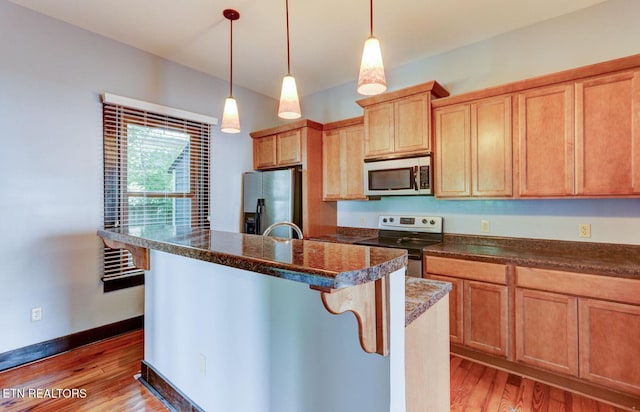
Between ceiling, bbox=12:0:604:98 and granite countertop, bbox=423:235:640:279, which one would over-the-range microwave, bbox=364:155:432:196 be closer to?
granite countertop, bbox=423:235:640:279

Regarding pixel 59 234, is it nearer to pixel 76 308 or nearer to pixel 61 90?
pixel 76 308

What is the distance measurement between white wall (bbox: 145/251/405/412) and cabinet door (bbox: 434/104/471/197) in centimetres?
200

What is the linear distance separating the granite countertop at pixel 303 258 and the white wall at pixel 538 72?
2215mm

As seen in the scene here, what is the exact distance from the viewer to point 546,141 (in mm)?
2250

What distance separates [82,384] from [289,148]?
2.82 metres

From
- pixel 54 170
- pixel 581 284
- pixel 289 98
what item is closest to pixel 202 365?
pixel 289 98

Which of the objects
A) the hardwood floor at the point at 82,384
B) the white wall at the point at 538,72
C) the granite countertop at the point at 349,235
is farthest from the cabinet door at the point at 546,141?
the hardwood floor at the point at 82,384

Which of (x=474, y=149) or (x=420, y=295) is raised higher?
A: (x=474, y=149)

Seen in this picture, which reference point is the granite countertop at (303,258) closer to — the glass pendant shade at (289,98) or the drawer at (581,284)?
the glass pendant shade at (289,98)

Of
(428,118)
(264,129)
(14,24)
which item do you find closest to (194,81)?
(264,129)

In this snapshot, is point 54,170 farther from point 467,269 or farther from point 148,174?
point 467,269

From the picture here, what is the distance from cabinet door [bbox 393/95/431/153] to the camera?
2.77 m

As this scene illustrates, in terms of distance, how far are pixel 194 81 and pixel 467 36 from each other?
290cm
